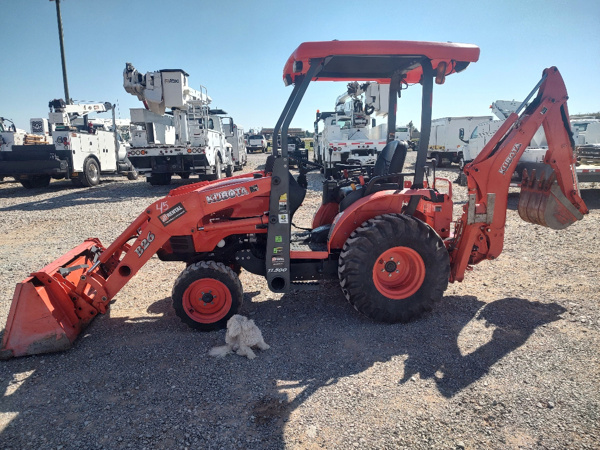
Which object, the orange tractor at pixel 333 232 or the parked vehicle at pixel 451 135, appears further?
the parked vehicle at pixel 451 135

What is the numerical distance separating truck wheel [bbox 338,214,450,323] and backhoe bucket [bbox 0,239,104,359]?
2.45 m

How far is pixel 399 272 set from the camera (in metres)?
3.98

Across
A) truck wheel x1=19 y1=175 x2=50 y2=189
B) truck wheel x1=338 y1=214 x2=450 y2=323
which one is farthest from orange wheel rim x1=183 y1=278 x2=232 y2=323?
truck wheel x1=19 y1=175 x2=50 y2=189

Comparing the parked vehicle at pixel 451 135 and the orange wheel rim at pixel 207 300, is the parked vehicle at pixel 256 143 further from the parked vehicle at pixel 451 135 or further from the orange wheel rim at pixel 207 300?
the orange wheel rim at pixel 207 300

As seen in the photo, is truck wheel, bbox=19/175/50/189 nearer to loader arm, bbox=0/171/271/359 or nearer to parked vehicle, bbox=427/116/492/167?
loader arm, bbox=0/171/271/359

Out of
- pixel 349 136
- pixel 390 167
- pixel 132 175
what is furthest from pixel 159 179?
pixel 390 167

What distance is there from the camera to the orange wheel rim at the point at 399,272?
12.7 feet

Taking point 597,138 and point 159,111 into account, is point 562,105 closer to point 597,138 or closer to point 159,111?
point 159,111

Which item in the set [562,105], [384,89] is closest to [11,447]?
[384,89]

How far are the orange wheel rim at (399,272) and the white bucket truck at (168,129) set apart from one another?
33.7ft

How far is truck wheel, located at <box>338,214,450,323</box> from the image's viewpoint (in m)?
3.73

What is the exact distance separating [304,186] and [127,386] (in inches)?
95.9

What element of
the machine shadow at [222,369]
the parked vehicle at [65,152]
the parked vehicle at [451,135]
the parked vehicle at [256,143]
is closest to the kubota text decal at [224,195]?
the machine shadow at [222,369]

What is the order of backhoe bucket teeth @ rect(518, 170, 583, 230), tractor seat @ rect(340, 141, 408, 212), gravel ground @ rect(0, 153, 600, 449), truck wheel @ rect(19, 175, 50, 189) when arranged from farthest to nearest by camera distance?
truck wheel @ rect(19, 175, 50, 189), backhoe bucket teeth @ rect(518, 170, 583, 230), tractor seat @ rect(340, 141, 408, 212), gravel ground @ rect(0, 153, 600, 449)
